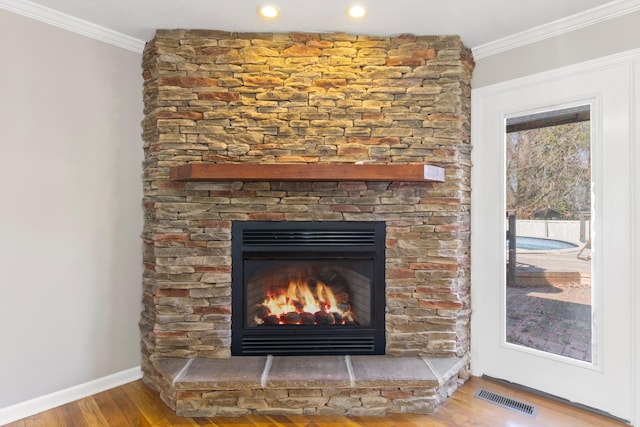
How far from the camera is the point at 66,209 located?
6.86 feet

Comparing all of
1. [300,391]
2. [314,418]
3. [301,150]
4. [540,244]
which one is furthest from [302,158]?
[540,244]

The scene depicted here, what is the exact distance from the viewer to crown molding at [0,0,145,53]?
1.91 metres

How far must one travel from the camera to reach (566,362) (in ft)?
6.91

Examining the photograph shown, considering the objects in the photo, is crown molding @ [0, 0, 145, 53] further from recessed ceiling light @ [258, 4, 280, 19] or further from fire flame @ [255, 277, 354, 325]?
fire flame @ [255, 277, 354, 325]

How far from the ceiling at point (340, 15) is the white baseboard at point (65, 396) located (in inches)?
89.6

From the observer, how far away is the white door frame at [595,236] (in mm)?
1897

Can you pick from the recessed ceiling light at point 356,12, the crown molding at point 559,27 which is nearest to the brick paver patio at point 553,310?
the crown molding at point 559,27

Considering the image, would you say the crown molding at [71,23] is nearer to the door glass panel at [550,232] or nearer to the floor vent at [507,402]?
the door glass panel at [550,232]

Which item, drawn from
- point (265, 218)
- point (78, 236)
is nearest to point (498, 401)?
point (265, 218)

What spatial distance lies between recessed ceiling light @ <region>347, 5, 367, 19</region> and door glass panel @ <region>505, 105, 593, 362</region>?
122 centimetres

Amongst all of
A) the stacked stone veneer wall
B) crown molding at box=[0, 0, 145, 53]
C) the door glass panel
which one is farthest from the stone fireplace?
the door glass panel

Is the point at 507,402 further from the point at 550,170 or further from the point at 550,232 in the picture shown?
the point at 550,170

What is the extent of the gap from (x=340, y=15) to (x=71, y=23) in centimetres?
164

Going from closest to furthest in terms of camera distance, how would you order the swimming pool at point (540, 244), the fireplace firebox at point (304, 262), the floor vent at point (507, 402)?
the floor vent at point (507, 402) → the swimming pool at point (540, 244) → the fireplace firebox at point (304, 262)
